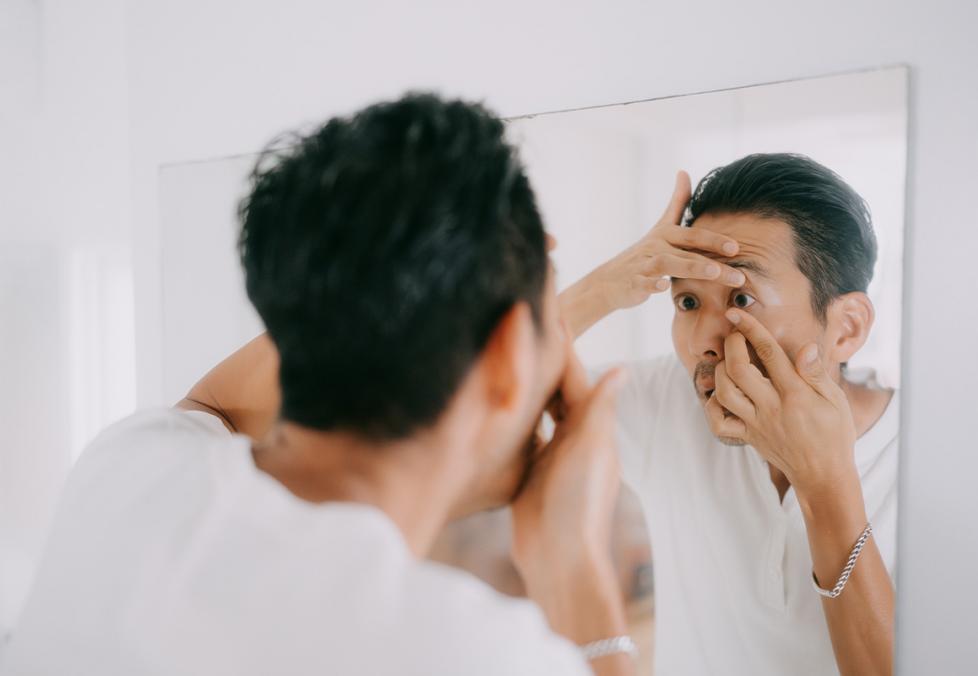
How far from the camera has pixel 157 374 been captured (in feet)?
5.68

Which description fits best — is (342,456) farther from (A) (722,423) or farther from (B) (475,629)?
(A) (722,423)

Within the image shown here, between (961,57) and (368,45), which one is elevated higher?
(368,45)

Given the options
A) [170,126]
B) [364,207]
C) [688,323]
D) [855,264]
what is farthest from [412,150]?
[170,126]

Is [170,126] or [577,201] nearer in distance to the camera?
[577,201]

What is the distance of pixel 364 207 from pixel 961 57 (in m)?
0.77

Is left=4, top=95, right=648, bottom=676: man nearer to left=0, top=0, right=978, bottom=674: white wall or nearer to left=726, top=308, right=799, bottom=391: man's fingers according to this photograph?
left=726, top=308, right=799, bottom=391: man's fingers

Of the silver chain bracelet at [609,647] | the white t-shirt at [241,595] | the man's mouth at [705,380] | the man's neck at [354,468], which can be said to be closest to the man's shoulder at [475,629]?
the white t-shirt at [241,595]

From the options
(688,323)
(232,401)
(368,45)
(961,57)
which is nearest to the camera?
(961,57)

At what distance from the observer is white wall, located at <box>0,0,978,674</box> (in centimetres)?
97

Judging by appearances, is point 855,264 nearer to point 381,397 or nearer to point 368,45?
point 381,397

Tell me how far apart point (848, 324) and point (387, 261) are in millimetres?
604

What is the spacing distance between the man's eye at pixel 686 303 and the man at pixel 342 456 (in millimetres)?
258

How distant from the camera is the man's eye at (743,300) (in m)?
1.01

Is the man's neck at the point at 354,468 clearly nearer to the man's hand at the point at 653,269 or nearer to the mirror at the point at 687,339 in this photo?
the mirror at the point at 687,339
